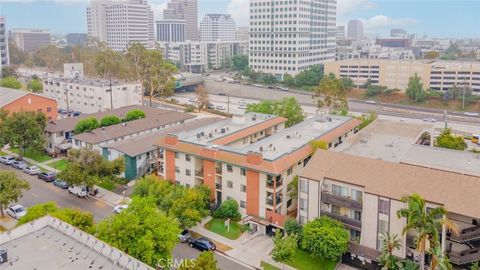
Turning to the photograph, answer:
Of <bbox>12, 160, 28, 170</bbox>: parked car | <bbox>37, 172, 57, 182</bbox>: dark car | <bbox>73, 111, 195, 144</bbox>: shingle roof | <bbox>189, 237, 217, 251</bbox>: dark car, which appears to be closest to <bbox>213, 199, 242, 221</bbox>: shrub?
<bbox>189, 237, 217, 251</bbox>: dark car

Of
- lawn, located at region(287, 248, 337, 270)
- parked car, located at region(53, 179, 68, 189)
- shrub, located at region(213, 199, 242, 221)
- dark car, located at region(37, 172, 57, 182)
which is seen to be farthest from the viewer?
dark car, located at region(37, 172, 57, 182)

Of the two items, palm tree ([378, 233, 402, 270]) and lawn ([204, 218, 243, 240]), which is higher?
palm tree ([378, 233, 402, 270])

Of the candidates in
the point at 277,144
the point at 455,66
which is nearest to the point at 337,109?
the point at 277,144

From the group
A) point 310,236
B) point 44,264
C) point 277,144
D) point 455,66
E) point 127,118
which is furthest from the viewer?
point 455,66

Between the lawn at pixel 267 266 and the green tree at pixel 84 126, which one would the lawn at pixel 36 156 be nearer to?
the green tree at pixel 84 126

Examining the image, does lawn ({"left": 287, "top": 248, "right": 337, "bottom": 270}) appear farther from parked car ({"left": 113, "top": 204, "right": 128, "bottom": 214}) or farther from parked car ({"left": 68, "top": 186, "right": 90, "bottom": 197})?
parked car ({"left": 68, "top": 186, "right": 90, "bottom": 197})

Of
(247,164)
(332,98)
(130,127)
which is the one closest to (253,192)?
(247,164)

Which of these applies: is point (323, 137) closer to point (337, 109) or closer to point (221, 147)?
point (221, 147)
